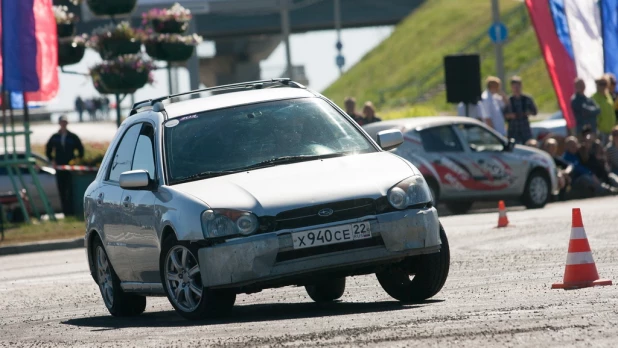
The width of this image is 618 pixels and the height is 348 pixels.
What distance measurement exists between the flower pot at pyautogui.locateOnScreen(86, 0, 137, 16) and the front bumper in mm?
20751

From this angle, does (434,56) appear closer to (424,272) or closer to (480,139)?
(480,139)

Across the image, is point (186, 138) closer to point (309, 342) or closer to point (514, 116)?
point (309, 342)

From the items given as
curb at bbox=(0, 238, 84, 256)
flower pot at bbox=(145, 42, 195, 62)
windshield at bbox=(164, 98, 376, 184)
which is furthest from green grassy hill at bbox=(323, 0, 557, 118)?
windshield at bbox=(164, 98, 376, 184)

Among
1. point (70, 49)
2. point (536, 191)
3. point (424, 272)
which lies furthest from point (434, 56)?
point (424, 272)

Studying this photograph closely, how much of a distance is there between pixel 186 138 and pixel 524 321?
3.52 metres

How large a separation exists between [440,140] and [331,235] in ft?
46.3

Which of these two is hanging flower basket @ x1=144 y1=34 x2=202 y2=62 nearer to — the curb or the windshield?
the curb

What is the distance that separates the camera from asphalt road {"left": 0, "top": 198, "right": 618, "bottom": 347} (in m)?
8.05

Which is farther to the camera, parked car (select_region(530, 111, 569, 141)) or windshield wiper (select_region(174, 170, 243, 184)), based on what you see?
parked car (select_region(530, 111, 569, 141))

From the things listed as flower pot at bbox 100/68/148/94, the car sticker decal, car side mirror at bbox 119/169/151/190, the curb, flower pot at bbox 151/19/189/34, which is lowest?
the curb

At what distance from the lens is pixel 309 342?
8125 mm

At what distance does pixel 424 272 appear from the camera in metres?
10.4

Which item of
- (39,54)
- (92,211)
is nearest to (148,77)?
(39,54)

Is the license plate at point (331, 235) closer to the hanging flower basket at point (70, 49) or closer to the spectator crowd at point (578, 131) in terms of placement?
the spectator crowd at point (578, 131)
